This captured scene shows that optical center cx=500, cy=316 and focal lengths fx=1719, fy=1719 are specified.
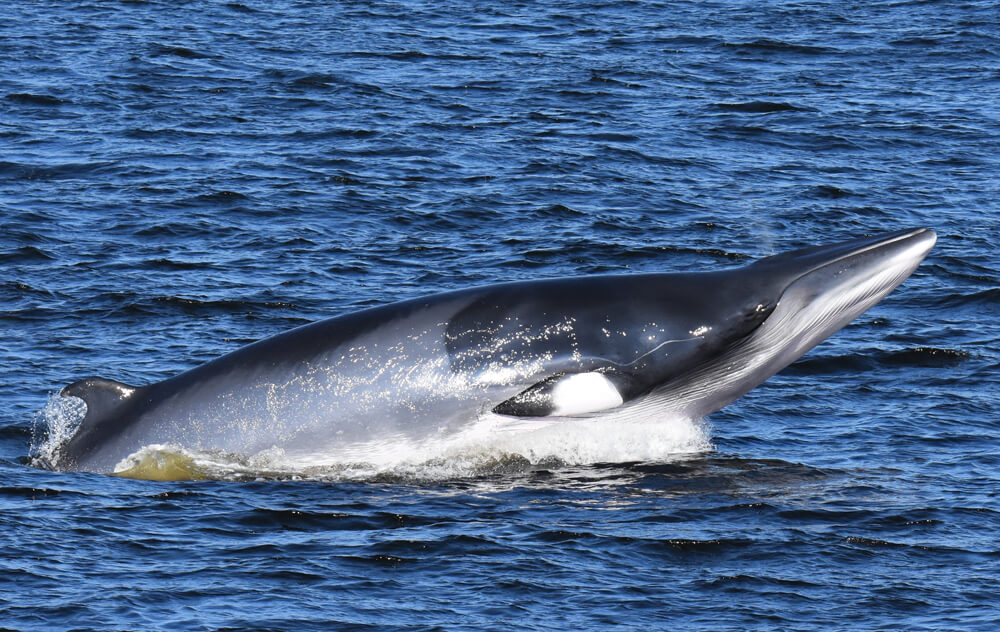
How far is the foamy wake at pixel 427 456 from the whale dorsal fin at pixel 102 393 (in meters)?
0.66

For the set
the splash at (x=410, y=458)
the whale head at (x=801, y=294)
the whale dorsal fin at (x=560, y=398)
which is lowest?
the splash at (x=410, y=458)

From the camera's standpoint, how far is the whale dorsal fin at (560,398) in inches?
724

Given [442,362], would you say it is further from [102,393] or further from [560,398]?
[102,393]

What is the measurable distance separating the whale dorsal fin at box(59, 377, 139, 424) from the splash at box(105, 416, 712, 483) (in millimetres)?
669

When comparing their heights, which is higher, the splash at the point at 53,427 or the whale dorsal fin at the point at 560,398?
the whale dorsal fin at the point at 560,398

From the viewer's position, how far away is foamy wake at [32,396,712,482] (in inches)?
754

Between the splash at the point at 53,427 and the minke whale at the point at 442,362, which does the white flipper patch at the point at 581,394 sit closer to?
the minke whale at the point at 442,362

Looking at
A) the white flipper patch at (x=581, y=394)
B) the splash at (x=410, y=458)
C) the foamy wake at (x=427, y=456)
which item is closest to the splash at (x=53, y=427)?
the foamy wake at (x=427, y=456)

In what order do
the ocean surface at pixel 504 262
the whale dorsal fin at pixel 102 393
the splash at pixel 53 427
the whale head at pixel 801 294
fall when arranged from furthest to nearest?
the splash at pixel 53 427
the whale head at pixel 801 294
the whale dorsal fin at pixel 102 393
the ocean surface at pixel 504 262

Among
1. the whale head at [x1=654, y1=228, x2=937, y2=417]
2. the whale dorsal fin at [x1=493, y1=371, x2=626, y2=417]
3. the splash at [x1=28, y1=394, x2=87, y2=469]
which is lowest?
the splash at [x1=28, y1=394, x2=87, y2=469]

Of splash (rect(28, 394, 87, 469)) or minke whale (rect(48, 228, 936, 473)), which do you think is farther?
splash (rect(28, 394, 87, 469))

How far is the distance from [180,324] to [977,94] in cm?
2571

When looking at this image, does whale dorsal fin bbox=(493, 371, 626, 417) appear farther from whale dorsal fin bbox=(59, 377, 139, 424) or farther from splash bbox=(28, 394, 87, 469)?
splash bbox=(28, 394, 87, 469)

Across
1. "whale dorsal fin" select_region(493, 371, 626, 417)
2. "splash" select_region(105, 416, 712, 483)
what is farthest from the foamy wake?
"whale dorsal fin" select_region(493, 371, 626, 417)
